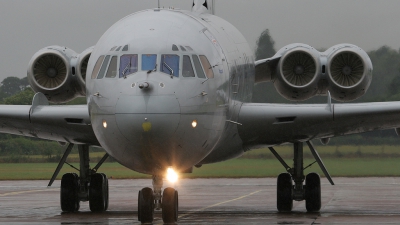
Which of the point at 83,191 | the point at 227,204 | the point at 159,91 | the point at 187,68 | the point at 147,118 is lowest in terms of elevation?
the point at 227,204

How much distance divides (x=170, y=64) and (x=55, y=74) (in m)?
6.89

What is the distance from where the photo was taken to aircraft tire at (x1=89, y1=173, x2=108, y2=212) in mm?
19438

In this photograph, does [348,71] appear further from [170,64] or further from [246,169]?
[246,169]

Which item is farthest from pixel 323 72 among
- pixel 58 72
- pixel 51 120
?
pixel 51 120

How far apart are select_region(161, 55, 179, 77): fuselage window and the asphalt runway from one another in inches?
123

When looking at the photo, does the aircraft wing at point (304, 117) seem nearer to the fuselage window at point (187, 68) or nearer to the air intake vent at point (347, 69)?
the air intake vent at point (347, 69)

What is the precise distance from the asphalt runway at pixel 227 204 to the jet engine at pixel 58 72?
2685mm

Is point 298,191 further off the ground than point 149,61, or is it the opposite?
point 149,61

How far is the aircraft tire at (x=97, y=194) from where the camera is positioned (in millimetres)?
19438

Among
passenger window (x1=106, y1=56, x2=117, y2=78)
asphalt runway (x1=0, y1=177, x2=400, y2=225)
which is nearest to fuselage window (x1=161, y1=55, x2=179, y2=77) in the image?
passenger window (x1=106, y1=56, x2=117, y2=78)

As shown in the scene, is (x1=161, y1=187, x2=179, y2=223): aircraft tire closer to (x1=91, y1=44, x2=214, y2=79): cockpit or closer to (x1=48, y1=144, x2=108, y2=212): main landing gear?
(x1=91, y1=44, x2=214, y2=79): cockpit

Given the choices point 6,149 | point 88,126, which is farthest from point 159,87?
point 6,149

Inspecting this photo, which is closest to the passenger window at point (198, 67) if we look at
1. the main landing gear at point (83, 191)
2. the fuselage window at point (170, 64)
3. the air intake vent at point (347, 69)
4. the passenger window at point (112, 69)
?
the fuselage window at point (170, 64)

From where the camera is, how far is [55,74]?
19891 millimetres
